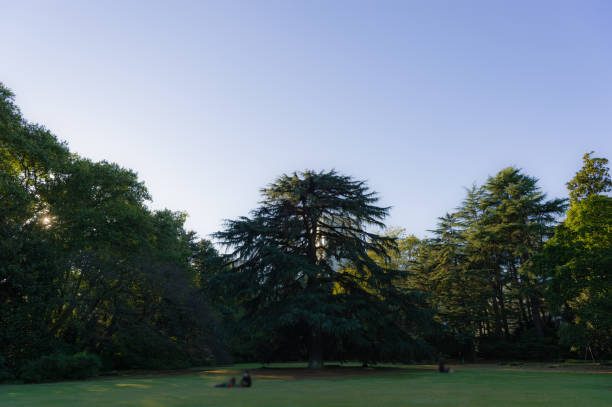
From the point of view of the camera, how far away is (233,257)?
28125 mm

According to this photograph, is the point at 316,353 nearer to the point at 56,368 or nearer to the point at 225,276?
the point at 225,276

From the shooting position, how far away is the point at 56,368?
69.4ft

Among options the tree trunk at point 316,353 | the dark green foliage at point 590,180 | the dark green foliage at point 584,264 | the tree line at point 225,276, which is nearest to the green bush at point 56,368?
the tree line at point 225,276

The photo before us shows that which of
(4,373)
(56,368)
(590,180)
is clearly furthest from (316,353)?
(590,180)

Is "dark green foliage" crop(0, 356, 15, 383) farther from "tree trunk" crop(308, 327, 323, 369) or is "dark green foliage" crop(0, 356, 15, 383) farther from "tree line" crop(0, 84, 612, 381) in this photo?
"tree trunk" crop(308, 327, 323, 369)

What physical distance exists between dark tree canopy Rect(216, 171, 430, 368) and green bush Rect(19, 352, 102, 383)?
8.57m

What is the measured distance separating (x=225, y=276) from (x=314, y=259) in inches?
236

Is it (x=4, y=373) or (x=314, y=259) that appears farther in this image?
(x=314, y=259)

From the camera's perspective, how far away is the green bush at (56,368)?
827 inches

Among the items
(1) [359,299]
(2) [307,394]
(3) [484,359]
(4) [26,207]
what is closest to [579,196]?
(3) [484,359]

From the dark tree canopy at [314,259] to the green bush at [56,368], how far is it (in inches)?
337

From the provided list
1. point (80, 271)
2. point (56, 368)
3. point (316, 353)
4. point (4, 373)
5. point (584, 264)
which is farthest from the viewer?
point (80, 271)

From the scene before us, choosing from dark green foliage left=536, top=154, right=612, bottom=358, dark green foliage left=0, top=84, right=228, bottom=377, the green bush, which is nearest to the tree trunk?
dark green foliage left=0, top=84, right=228, bottom=377

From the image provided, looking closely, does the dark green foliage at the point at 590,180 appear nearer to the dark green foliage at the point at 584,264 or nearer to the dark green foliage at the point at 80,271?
the dark green foliage at the point at 584,264
